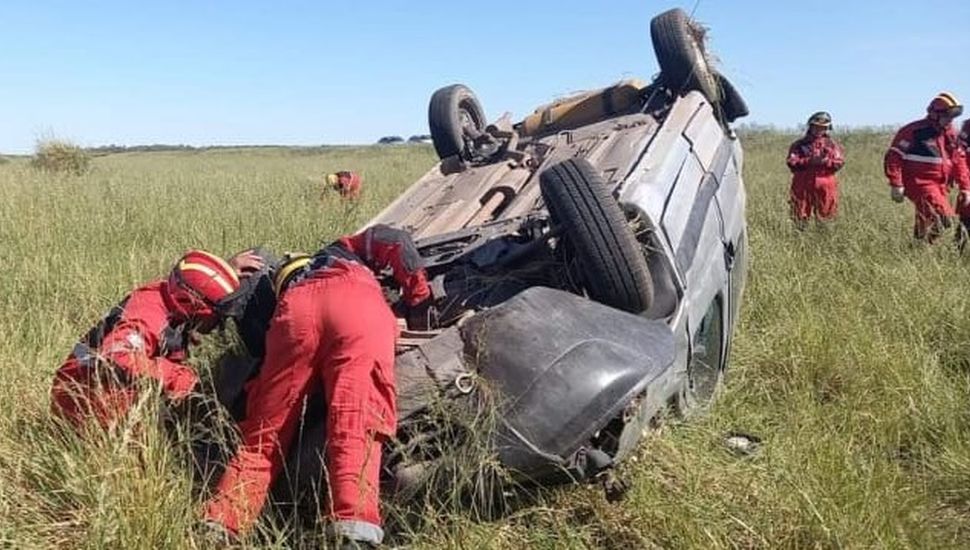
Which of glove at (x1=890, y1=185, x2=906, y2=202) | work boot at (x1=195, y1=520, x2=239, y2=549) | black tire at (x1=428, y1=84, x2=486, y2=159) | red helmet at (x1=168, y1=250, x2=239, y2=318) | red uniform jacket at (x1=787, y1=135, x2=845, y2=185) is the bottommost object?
glove at (x1=890, y1=185, x2=906, y2=202)

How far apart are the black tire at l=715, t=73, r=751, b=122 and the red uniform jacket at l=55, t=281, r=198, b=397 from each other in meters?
3.96

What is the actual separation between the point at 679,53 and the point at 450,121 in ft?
4.86

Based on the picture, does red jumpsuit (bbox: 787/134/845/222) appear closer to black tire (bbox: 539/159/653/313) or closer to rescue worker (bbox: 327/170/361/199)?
rescue worker (bbox: 327/170/361/199)

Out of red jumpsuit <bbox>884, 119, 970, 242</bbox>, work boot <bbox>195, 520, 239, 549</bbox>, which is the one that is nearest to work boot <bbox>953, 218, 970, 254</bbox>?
red jumpsuit <bbox>884, 119, 970, 242</bbox>

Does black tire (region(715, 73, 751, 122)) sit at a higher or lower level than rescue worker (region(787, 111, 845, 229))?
higher

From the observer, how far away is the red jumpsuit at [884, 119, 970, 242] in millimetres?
7852

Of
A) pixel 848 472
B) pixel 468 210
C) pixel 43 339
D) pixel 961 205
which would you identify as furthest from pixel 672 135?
pixel 961 205

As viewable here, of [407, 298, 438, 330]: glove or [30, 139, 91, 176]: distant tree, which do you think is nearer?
[407, 298, 438, 330]: glove

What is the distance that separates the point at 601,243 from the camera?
3182 millimetres

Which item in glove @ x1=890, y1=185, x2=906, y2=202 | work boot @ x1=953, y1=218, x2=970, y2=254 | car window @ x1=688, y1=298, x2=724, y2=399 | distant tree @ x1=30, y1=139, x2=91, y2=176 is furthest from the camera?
distant tree @ x1=30, y1=139, x2=91, y2=176

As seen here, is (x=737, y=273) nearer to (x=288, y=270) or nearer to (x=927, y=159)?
(x=288, y=270)

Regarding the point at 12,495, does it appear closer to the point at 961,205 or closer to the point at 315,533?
the point at 315,533

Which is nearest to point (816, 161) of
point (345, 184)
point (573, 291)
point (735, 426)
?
point (345, 184)

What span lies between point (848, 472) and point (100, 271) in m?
4.46
